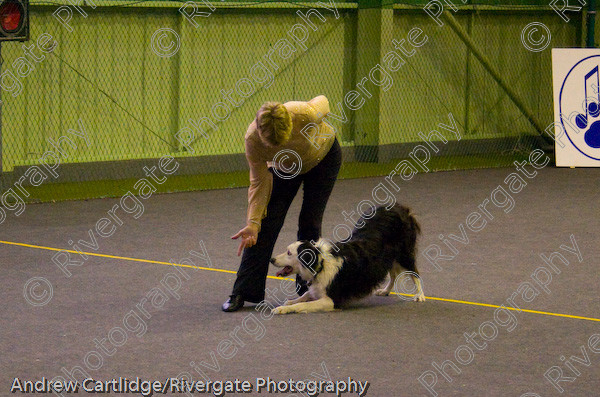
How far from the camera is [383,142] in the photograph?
12875 millimetres

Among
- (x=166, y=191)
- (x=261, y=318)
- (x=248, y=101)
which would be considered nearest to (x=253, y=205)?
(x=261, y=318)

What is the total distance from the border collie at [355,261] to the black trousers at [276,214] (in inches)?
5.9

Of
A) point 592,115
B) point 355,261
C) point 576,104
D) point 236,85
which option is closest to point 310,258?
point 355,261

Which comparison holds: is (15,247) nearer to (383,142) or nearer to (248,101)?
(248,101)

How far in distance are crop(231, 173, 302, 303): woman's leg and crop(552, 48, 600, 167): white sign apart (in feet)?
24.6

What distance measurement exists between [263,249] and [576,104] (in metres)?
7.75

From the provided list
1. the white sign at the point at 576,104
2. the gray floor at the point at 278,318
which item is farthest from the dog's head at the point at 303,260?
the white sign at the point at 576,104

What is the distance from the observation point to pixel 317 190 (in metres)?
5.60

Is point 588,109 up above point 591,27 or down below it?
below

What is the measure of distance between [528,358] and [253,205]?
172cm

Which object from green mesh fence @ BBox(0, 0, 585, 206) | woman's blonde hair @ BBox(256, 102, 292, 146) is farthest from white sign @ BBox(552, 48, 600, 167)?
woman's blonde hair @ BBox(256, 102, 292, 146)

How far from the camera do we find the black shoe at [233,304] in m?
5.52

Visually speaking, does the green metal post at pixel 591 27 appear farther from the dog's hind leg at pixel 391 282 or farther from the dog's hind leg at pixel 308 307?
the dog's hind leg at pixel 308 307

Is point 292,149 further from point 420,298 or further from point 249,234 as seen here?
point 420,298
